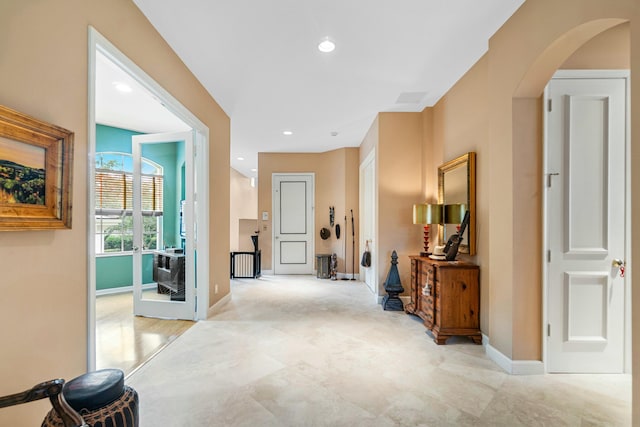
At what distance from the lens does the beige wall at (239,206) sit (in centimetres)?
930

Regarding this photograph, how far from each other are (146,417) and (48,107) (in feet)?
6.13

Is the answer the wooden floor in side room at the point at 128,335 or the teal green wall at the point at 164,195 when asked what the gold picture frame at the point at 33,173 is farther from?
the teal green wall at the point at 164,195

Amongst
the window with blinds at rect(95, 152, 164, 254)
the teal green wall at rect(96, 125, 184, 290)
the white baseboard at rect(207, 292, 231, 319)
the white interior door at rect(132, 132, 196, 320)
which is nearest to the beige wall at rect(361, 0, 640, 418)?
the white baseboard at rect(207, 292, 231, 319)

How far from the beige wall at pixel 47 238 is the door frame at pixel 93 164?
0.12 ft

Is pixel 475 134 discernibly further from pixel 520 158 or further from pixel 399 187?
pixel 399 187

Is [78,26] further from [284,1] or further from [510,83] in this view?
[510,83]

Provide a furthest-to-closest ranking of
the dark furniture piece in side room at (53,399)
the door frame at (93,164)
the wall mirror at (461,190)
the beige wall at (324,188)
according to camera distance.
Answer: the beige wall at (324,188)
the wall mirror at (461,190)
the door frame at (93,164)
the dark furniture piece in side room at (53,399)

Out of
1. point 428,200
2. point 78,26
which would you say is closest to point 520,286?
point 428,200

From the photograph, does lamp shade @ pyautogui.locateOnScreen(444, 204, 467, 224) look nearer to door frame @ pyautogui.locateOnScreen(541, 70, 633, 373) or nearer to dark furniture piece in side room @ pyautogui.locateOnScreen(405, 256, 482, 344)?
dark furniture piece in side room @ pyautogui.locateOnScreen(405, 256, 482, 344)

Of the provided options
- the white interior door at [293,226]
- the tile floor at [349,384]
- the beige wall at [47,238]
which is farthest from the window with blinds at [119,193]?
the beige wall at [47,238]

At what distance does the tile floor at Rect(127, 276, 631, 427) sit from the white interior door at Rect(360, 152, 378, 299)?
1904 mm

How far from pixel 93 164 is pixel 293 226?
5.27m

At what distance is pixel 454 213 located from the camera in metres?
3.36

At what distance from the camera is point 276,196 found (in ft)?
23.0
